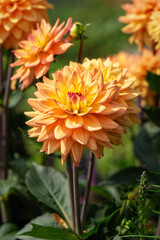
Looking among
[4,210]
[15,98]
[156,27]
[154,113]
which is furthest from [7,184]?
[156,27]

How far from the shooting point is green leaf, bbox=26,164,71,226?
2.72 ft

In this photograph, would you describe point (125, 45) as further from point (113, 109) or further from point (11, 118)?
point (113, 109)

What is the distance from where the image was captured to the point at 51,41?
2.38 ft

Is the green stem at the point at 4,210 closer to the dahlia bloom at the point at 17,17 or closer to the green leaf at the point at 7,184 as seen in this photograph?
the green leaf at the point at 7,184

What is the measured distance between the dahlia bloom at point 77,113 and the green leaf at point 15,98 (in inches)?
16.3

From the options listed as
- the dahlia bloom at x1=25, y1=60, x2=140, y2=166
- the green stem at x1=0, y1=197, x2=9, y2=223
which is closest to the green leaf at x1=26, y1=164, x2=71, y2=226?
the green stem at x1=0, y1=197, x2=9, y2=223

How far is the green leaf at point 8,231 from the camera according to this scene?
90 cm

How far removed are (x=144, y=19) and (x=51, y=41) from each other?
37cm

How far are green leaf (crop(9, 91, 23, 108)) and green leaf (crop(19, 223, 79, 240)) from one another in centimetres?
44

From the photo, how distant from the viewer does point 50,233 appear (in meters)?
0.64

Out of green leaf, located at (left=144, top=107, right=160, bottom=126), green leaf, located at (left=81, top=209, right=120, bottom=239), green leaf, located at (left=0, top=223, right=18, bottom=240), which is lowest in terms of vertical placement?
green leaf, located at (left=0, top=223, right=18, bottom=240)

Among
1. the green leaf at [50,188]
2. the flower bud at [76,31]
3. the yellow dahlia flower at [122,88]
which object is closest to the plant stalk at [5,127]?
the green leaf at [50,188]

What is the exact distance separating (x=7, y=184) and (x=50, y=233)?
1.27 feet

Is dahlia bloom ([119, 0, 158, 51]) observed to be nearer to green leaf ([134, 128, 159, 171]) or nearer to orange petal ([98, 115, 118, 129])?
green leaf ([134, 128, 159, 171])
